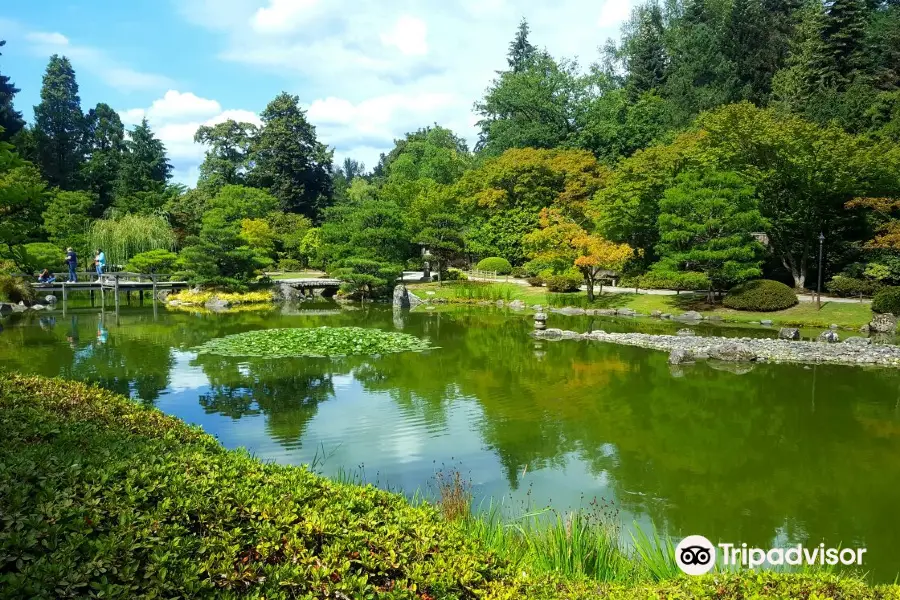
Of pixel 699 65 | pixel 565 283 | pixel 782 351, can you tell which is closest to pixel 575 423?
pixel 782 351

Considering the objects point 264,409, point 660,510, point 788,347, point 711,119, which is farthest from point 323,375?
point 711,119

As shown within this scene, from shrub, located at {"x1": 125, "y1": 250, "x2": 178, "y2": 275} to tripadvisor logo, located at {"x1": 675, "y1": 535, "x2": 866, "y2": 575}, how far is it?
28477 mm

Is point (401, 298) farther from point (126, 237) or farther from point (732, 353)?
point (126, 237)

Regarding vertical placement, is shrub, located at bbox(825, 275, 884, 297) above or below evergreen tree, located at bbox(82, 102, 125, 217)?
below

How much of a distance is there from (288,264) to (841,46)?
3428 cm

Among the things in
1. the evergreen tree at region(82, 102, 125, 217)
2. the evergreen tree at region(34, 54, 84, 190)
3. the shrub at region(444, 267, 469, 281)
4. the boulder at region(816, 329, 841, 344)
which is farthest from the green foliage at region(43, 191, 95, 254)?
the boulder at region(816, 329, 841, 344)

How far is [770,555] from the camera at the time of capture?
500 centimetres

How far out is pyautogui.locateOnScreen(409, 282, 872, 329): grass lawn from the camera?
1927 centimetres

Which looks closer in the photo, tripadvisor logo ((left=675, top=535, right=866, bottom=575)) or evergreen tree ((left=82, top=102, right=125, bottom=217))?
tripadvisor logo ((left=675, top=535, right=866, bottom=575))

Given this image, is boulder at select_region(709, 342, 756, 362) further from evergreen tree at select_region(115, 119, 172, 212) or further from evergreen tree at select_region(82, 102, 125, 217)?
evergreen tree at select_region(82, 102, 125, 217)

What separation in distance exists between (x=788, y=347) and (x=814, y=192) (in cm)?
1109

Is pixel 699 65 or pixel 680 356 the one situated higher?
pixel 699 65

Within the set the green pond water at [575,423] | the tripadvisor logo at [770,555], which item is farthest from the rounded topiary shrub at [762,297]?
the tripadvisor logo at [770,555]

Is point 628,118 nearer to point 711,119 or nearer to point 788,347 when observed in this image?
point 711,119
